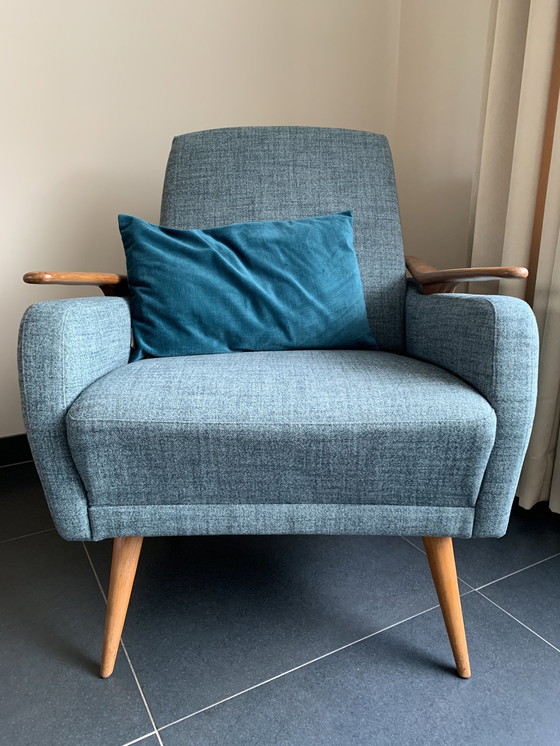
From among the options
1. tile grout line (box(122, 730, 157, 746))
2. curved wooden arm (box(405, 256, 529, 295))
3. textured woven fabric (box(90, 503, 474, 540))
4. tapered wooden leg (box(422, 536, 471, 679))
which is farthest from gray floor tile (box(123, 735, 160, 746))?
curved wooden arm (box(405, 256, 529, 295))

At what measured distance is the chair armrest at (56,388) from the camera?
2.52 feet

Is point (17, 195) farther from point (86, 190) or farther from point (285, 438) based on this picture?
point (285, 438)

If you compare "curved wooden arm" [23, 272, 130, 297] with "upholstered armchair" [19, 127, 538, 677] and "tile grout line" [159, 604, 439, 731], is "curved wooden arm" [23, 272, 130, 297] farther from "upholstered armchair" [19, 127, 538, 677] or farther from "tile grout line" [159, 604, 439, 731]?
"tile grout line" [159, 604, 439, 731]

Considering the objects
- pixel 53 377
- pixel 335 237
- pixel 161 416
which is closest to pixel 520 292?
pixel 335 237

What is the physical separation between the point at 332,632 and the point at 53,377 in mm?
663

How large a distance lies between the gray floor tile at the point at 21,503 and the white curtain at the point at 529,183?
1232mm

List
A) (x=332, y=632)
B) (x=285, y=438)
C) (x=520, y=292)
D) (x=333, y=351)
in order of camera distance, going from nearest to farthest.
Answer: (x=285, y=438) → (x=332, y=632) → (x=333, y=351) → (x=520, y=292)

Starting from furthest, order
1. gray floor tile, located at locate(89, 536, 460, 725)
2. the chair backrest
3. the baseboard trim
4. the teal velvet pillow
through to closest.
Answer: the baseboard trim → the chair backrest → the teal velvet pillow → gray floor tile, located at locate(89, 536, 460, 725)

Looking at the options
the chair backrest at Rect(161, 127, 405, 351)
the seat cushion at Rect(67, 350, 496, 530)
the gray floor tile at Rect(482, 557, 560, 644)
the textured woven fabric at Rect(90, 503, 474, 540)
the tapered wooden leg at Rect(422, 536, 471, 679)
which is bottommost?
the gray floor tile at Rect(482, 557, 560, 644)

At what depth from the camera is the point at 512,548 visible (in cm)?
120

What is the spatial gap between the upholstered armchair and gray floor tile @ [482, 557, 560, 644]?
0.69ft

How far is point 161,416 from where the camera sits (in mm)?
746

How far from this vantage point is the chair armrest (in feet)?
2.52

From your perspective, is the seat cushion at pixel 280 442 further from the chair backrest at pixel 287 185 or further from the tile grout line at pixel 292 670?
the chair backrest at pixel 287 185
